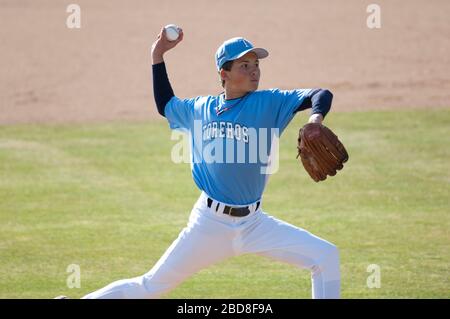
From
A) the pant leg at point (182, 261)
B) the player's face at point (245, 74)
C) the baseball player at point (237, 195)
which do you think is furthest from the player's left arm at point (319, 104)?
the pant leg at point (182, 261)

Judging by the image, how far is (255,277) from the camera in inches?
319

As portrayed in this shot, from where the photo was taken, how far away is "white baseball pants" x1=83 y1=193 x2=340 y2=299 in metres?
5.85

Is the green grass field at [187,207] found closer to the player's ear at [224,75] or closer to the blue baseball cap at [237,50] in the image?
the player's ear at [224,75]

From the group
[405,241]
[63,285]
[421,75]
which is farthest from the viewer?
[421,75]

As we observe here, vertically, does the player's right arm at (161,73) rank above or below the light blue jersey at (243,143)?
above

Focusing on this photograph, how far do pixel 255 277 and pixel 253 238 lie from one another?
221 cm

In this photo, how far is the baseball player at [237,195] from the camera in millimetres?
5867

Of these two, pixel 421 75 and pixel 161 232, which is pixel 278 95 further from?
pixel 421 75

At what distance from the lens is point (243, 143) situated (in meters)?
6.00

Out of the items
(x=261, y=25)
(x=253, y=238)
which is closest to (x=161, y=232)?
(x=253, y=238)

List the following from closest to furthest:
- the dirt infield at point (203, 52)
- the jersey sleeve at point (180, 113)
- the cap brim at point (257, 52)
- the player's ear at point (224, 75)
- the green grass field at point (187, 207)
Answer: the cap brim at point (257, 52) → the player's ear at point (224, 75) → the jersey sleeve at point (180, 113) → the green grass field at point (187, 207) → the dirt infield at point (203, 52)

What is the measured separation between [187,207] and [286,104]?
4.61 metres

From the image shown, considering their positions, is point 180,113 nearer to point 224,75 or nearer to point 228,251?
point 224,75

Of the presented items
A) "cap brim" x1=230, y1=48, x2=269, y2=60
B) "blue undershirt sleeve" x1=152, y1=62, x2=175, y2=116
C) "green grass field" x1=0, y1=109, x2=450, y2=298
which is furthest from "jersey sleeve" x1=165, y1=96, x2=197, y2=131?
"green grass field" x1=0, y1=109, x2=450, y2=298
